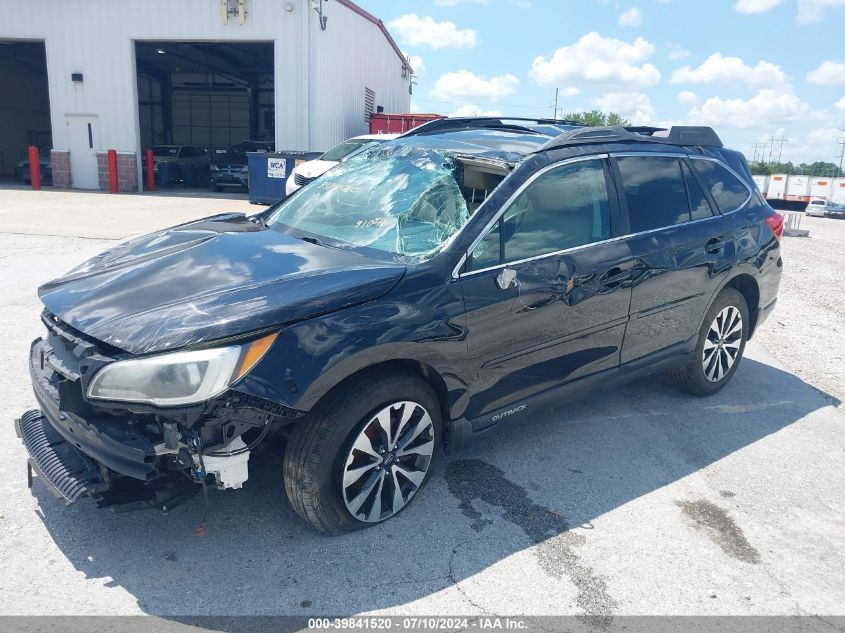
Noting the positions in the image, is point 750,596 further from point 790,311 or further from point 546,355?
point 790,311

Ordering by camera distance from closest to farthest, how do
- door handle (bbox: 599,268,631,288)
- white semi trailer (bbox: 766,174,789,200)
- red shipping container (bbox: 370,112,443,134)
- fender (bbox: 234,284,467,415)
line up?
fender (bbox: 234,284,467,415) → door handle (bbox: 599,268,631,288) → red shipping container (bbox: 370,112,443,134) → white semi trailer (bbox: 766,174,789,200)

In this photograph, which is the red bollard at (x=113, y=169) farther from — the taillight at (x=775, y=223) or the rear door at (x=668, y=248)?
the taillight at (x=775, y=223)

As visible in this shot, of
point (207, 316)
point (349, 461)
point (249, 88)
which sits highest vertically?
point (249, 88)

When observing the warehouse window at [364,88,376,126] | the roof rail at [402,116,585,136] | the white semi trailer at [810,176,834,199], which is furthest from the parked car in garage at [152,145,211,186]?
the white semi trailer at [810,176,834,199]

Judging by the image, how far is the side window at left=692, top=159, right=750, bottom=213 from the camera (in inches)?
187

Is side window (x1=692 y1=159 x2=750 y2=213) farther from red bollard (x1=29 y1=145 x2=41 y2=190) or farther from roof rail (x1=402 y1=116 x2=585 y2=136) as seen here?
red bollard (x1=29 y1=145 x2=41 y2=190)

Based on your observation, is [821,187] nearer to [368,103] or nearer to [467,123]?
[368,103]

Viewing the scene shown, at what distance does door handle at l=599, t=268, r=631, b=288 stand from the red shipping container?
19.4 metres

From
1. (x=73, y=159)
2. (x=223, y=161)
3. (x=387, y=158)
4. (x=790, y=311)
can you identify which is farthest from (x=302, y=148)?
(x=387, y=158)

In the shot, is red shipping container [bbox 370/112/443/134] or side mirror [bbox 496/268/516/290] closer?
side mirror [bbox 496/268/516/290]

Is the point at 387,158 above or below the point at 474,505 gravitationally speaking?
above

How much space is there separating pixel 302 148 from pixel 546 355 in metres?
18.2

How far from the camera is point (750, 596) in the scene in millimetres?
2859

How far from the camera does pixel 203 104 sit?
3638 centimetres
